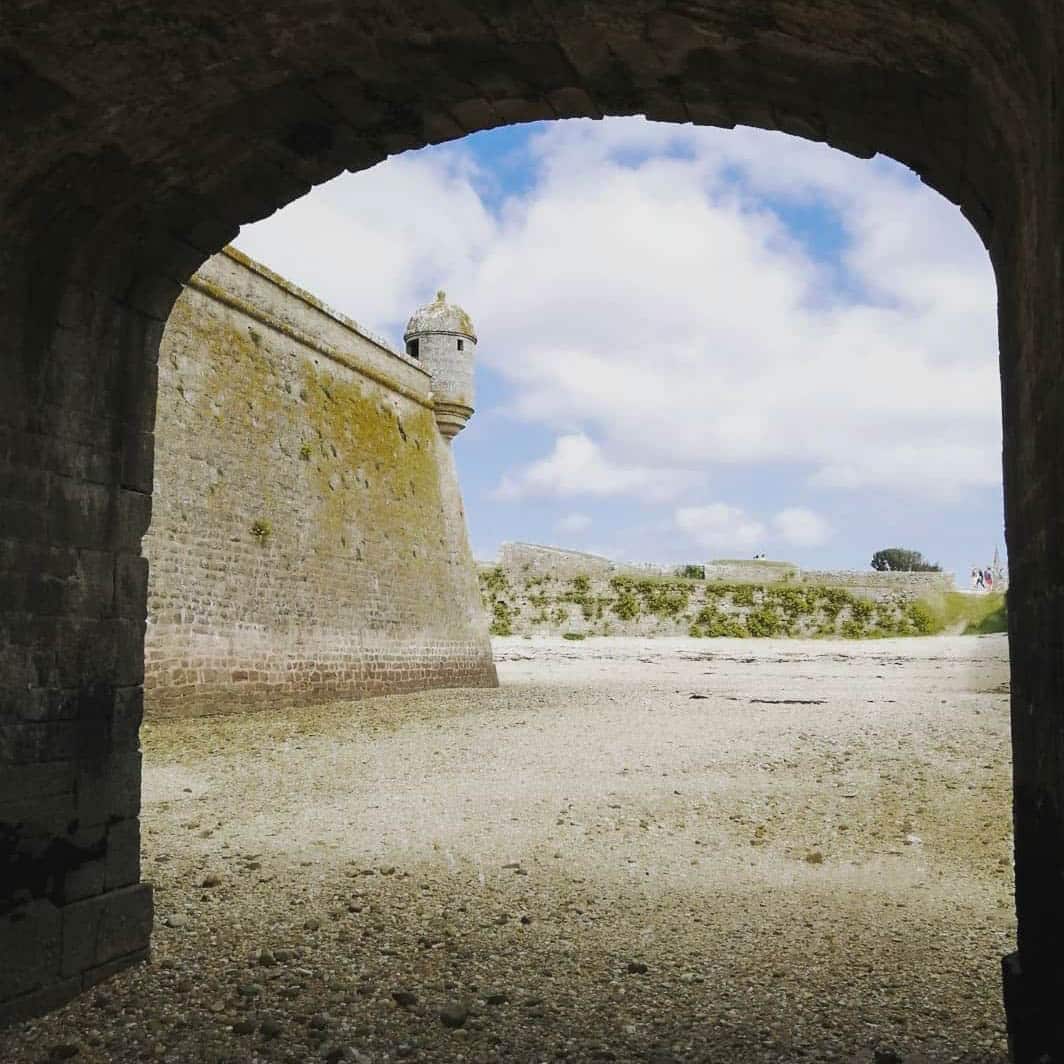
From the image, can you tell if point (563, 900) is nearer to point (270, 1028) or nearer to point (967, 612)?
point (270, 1028)

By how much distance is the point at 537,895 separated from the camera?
6.33 m

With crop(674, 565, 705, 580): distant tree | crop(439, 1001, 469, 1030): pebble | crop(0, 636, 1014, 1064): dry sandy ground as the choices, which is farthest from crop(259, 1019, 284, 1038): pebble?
crop(674, 565, 705, 580): distant tree

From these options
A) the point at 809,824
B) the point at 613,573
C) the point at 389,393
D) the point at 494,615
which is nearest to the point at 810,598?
Result: the point at 613,573

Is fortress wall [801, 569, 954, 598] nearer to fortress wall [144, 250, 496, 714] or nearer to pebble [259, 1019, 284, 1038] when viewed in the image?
fortress wall [144, 250, 496, 714]

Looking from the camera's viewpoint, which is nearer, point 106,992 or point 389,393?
point 106,992

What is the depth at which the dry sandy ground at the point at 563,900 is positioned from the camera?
423 cm

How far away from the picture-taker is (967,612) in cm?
4191

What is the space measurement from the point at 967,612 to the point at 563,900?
133 feet

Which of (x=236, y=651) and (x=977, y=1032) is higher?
(x=236, y=651)

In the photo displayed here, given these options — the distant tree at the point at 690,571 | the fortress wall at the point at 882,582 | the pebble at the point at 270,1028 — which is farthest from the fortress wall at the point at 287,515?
the fortress wall at the point at 882,582

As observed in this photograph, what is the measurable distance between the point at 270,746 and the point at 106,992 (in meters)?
8.44

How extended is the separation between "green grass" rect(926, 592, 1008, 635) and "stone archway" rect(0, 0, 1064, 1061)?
39634 millimetres

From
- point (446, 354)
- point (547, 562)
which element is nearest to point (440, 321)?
point (446, 354)

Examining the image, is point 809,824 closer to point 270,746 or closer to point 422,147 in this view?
point 422,147
